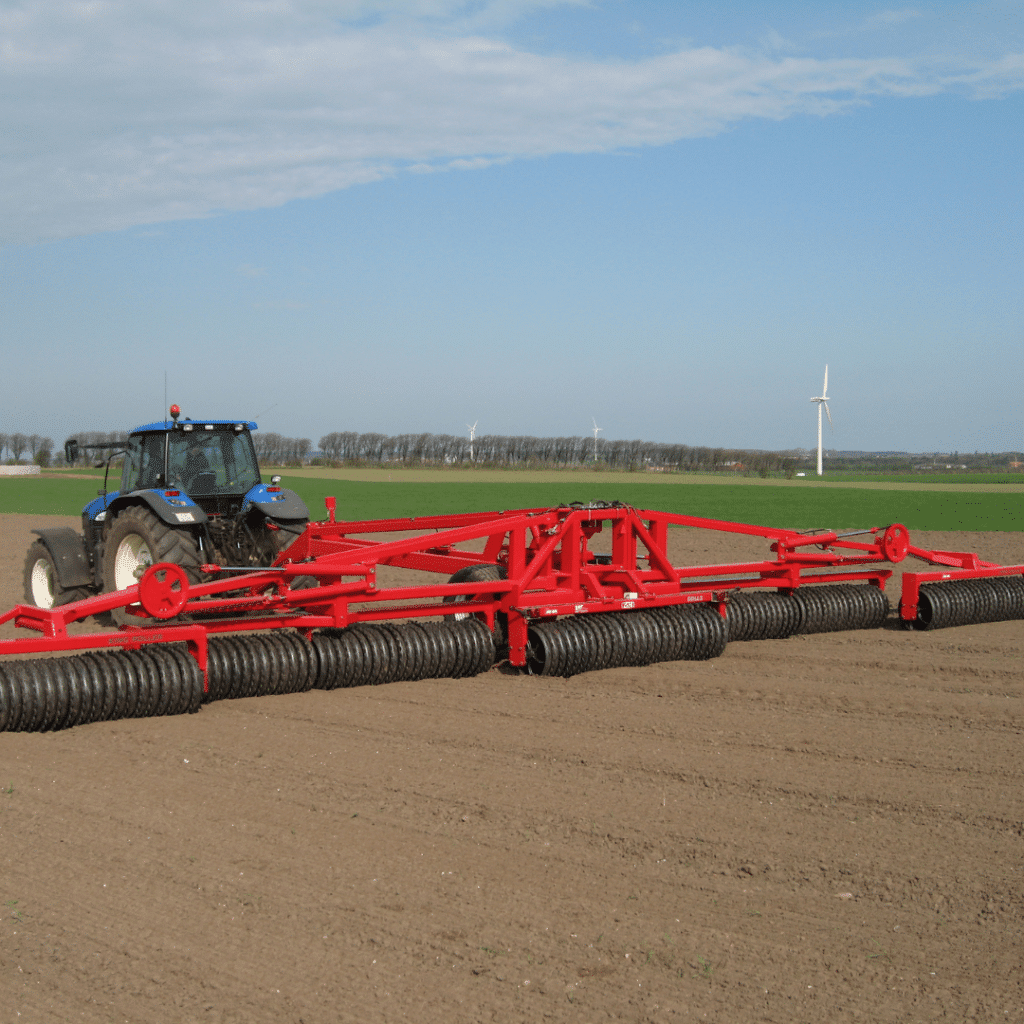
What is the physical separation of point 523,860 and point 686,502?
90.9 feet

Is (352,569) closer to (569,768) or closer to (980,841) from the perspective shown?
(569,768)

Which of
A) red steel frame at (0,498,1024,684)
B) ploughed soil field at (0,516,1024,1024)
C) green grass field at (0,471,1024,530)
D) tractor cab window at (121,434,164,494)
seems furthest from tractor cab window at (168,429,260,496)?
green grass field at (0,471,1024,530)

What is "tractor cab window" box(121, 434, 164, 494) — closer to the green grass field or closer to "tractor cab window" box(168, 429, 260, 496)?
"tractor cab window" box(168, 429, 260, 496)

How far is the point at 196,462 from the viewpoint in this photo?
32.4 feet

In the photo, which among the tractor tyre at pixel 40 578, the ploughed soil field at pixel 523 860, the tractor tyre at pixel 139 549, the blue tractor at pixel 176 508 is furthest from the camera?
the tractor tyre at pixel 40 578

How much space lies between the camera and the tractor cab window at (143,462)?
9711 mm

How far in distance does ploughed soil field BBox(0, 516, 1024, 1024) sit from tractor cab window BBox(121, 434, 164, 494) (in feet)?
11.3

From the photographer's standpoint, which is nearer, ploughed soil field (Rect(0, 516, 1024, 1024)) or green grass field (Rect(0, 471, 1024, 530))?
ploughed soil field (Rect(0, 516, 1024, 1024))

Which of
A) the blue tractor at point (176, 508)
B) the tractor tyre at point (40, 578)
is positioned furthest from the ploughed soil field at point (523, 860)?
the tractor tyre at point (40, 578)

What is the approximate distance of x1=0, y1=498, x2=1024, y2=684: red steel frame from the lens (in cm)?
671

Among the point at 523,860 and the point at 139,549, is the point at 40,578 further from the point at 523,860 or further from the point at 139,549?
the point at 523,860

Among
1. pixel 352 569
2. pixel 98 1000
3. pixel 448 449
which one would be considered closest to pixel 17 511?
pixel 352 569

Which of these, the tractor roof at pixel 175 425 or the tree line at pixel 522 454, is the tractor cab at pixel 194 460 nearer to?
the tractor roof at pixel 175 425

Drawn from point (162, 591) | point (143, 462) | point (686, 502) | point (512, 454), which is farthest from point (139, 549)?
point (512, 454)
